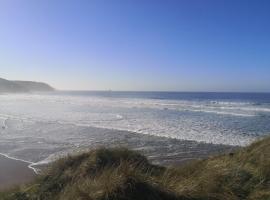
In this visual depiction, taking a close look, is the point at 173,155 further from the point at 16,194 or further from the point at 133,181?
the point at 133,181

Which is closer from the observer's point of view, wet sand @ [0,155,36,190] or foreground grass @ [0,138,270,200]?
foreground grass @ [0,138,270,200]

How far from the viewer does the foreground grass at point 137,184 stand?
4.97m

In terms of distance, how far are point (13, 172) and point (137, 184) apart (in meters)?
9.41

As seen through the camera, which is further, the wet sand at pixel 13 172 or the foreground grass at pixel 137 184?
the wet sand at pixel 13 172

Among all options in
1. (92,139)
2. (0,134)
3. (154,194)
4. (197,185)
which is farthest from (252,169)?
(0,134)

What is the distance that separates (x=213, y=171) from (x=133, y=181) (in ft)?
6.81

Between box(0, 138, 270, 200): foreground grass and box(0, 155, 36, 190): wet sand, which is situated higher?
box(0, 138, 270, 200): foreground grass

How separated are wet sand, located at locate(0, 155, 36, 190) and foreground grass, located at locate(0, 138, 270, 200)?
4.03 m

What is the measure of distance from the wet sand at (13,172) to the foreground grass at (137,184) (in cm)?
403

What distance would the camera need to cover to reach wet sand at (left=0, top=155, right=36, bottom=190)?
38.9ft

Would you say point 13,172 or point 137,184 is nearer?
point 137,184

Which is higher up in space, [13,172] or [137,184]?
[137,184]

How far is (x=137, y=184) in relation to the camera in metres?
5.07

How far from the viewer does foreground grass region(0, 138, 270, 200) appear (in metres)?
4.97
